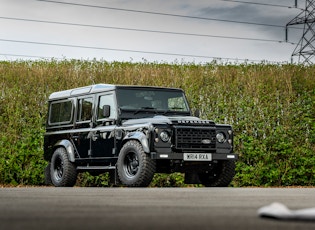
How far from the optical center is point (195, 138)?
14875 millimetres

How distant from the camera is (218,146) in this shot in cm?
1530

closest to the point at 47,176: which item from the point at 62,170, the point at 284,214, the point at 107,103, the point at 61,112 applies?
the point at 62,170

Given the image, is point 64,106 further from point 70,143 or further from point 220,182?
point 220,182

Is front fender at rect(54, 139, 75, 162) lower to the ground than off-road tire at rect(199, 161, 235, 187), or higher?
higher

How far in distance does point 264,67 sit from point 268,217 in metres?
16.0

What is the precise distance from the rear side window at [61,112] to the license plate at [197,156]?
142 inches

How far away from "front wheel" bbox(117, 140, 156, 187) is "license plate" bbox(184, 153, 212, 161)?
0.73 meters

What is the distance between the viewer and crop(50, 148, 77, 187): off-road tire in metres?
16.6

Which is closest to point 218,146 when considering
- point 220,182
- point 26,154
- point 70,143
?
point 220,182

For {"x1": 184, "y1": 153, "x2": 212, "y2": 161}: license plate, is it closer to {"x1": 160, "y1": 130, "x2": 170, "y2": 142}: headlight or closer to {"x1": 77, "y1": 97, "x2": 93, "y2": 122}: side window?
{"x1": 160, "y1": 130, "x2": 170, "y2": 142}: headlight

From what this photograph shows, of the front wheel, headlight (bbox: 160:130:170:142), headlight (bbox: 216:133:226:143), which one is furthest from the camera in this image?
headlight (bbox: 216:133:226:143)

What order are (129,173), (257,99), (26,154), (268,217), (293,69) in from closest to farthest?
(268,217)
(129,173)
(26,154)
(257,99)
(293,69)

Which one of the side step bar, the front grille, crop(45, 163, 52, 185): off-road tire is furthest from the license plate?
crop(45, 163, 52, 185): off-road tire

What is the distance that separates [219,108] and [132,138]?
16.6ft
